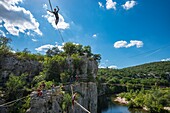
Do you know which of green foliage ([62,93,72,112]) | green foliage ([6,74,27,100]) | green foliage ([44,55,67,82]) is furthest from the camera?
green foliage ([44,55,67,82])

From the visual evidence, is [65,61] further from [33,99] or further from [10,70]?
[33,99]

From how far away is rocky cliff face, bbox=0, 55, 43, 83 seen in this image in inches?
A: 810

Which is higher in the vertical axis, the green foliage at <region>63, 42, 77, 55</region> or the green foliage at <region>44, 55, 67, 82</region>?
the green foliage at <region>63, 42, 77, 55</region>

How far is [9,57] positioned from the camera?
21.6 metres

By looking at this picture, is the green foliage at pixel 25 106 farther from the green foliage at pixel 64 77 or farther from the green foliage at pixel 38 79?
the green foliage at pixel 64 77

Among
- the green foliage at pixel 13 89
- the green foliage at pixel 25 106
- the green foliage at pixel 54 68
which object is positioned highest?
the green foliage at pixel 54 68

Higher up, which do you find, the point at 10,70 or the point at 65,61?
the point at 65,61

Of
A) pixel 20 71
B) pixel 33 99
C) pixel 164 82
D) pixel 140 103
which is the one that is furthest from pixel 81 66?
pixel 164 82

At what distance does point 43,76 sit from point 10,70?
447 centimetres

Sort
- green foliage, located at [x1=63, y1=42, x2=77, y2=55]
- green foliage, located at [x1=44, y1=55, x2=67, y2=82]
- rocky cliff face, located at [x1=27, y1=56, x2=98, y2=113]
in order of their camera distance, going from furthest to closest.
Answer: green foliage, located at [x1=63, y1=42, x2=77, y2=55]
green foliage, located at [x1=44, y1=55, x2=67, y2=82]
rocky cliff face, located at [x1=27, y1=56, x2=98, y2=113]

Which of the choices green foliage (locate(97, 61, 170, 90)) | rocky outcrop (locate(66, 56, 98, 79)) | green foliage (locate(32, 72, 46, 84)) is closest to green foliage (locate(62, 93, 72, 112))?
green foliage (locate(32, 72, 46, 84))

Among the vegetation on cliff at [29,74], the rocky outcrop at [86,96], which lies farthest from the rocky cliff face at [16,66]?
the rocky outcrop at [86,96]

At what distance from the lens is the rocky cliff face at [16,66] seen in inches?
810

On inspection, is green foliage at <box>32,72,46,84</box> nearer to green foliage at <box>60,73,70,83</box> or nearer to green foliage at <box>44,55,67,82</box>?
green foliage at <box>44,55,67,82</box>
